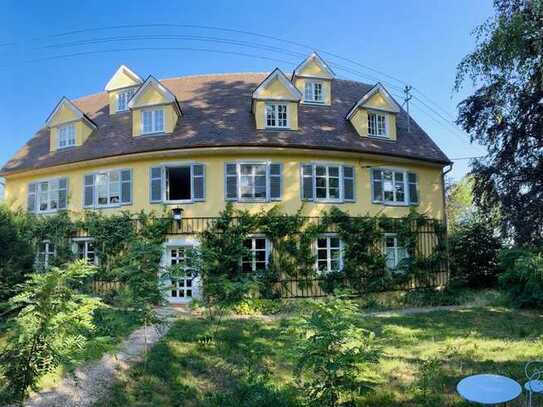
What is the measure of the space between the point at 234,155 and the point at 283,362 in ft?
34.8

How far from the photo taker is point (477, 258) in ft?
73.3

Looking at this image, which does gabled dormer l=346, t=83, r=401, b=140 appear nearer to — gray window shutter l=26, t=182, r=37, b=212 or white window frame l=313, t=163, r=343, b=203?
white window frame l=313, t=163, r=343, b=203

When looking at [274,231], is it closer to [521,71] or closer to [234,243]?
[234,243]

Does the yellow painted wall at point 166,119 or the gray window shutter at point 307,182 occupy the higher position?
the yellow painted wall at point 166,119

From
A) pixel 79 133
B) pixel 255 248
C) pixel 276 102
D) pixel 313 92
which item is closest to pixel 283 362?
pixel 255 248

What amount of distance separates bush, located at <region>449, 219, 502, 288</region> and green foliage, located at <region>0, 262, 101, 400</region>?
20305mm

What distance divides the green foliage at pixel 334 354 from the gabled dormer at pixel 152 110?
15.1 meters

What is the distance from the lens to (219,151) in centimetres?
1803

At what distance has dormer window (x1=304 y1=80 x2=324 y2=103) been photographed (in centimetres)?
2156

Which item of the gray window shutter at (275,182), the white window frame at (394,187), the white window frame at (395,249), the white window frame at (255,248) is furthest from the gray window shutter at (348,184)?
the white window frame at (255,248)

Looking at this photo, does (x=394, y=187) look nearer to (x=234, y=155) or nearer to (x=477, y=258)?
(x=477, y=258)

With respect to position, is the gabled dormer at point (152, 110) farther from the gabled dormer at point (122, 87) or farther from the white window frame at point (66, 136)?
the white window frame at point (66, 136)

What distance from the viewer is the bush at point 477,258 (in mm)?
22094

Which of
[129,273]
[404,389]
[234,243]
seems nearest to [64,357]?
[129,273]
